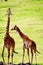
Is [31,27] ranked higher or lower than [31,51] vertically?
lower

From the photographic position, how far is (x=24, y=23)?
14133mm

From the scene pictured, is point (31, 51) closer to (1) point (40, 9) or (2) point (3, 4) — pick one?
(1) point (40, 9)

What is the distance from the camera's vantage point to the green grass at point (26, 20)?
10617mm

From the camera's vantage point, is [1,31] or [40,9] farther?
[40,9]

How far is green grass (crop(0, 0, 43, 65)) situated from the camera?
10617mm

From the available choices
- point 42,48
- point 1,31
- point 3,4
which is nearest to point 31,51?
point 42,48

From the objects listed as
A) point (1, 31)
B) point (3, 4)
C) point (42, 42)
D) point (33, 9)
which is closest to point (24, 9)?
point (33, 9)

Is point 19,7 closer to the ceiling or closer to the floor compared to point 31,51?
closer to the floor

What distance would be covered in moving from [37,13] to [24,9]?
4.11 ft

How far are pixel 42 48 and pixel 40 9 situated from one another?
7.08 metres

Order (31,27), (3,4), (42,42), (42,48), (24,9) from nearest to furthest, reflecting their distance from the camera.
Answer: (42,48)
(42,42)
(31,27)
(24,9)
(3,4)

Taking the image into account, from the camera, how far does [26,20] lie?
1461 cm

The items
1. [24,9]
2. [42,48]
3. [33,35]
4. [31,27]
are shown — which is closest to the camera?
[42,48]

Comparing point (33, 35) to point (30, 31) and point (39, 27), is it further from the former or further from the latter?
point (39, 27)
